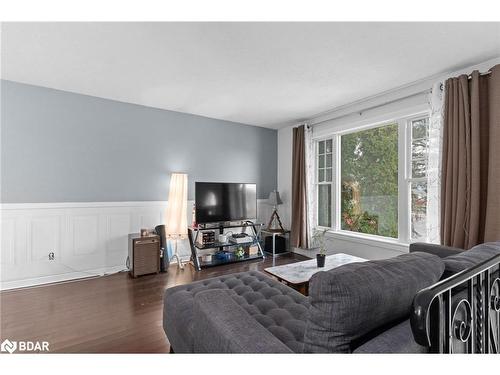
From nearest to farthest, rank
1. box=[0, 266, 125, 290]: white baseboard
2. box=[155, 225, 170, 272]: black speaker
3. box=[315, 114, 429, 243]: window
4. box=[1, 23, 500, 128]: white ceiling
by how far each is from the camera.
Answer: box=[1, 23, 500, 128]: white ceiling < box=[0, 266, 125, 290]: white baseboard < box=[315, 114, 429, 243]: window < box=[155, 225, 170, 272]: black speaker

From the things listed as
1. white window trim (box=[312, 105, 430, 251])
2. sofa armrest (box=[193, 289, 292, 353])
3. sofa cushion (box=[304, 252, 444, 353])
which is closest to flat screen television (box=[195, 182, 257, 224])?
white window trim (box=[312, 105, 430, 251])

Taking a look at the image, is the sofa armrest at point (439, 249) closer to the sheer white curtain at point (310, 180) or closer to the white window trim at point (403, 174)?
the white window trim at point (403, 174)

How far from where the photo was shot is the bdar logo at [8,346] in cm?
179

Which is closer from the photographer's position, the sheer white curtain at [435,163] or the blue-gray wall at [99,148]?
the sheer white curtain at [435,163]

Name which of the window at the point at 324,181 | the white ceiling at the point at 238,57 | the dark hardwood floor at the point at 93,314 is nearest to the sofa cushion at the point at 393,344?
the dark hardwood floor at the point at 93,314

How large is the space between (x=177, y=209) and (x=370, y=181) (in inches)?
113

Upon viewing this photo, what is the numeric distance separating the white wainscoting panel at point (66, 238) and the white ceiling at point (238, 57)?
1.55 meters

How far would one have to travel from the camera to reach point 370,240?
11.1 feet

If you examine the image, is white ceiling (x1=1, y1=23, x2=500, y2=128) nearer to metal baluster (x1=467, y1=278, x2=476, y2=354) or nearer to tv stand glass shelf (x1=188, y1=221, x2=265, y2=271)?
metal baluster (x1=467, y1=278, x2=476, y2=354)

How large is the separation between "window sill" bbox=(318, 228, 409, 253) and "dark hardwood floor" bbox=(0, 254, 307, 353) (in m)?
2.09

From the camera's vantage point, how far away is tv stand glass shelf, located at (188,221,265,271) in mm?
3794

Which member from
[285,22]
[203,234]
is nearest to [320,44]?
[285,22]

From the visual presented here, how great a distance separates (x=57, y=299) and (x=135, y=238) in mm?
991

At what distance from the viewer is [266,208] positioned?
5.03m
